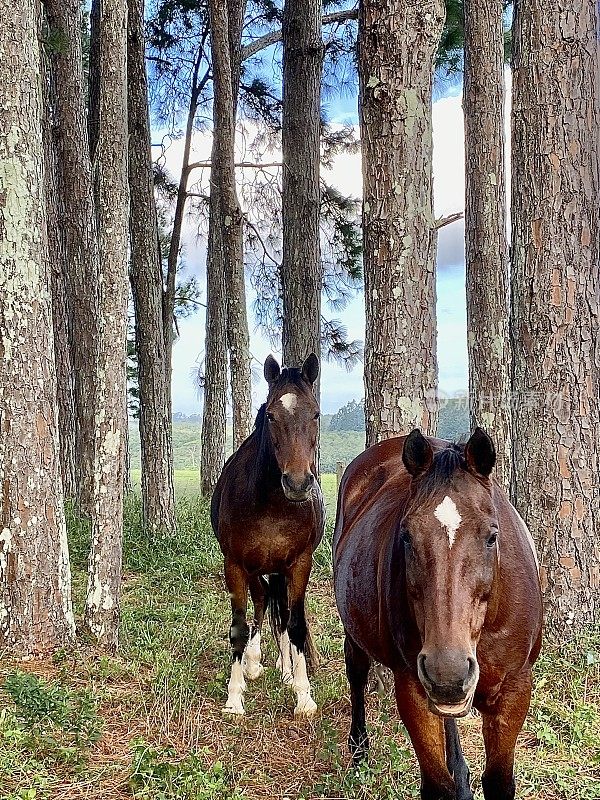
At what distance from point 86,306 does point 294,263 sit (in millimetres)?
3416

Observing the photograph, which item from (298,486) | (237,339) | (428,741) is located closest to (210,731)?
(298,486)

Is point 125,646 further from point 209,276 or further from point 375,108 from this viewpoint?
point 209,276

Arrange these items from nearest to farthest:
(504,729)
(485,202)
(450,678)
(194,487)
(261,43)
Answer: (450,678) < (504,729) < (485,202) < (261,43) < (194,487)

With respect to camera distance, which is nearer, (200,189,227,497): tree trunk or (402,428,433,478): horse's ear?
(402,428,433,478): horse's ear

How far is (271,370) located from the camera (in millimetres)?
5559

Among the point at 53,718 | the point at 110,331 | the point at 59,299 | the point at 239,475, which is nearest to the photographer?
the point at 53,718

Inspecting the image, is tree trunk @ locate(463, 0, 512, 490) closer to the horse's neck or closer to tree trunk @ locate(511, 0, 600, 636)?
tree trunk @ locate(511, 0, 600, 636)

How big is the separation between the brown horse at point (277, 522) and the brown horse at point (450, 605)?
1284 millimetres

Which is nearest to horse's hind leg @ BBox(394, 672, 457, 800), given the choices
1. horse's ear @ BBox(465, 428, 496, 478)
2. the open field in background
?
horse's ear @ BBox(465, 428, 496, 478)

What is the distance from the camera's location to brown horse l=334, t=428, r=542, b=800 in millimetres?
2570

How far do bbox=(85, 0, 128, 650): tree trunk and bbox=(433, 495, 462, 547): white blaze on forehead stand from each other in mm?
3798

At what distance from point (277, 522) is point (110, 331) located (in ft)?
6.58

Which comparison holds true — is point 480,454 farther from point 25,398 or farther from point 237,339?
point 237,339

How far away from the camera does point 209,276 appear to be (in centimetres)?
1406
